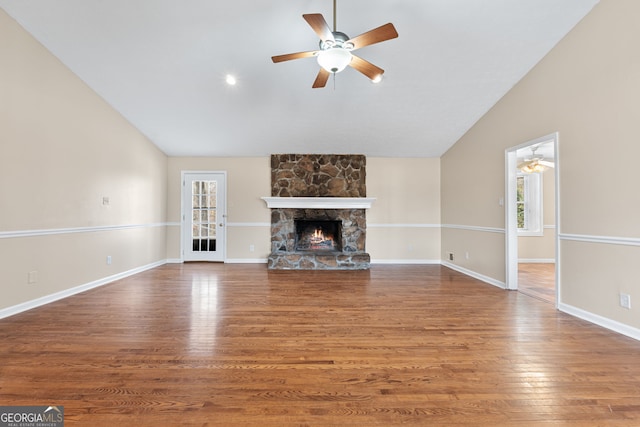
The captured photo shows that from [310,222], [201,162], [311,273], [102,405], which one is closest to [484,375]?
[102,405]

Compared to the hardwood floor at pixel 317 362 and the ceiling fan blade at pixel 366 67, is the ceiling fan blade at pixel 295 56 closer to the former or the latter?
the ceiling fan blade at pixel 366 67

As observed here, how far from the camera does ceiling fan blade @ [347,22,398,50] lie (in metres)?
2.32

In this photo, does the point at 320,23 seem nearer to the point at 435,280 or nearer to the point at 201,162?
the point at 435,280

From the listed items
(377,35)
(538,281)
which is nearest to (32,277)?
(377,35)

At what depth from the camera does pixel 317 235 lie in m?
6.48

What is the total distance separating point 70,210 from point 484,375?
4852 millimetres

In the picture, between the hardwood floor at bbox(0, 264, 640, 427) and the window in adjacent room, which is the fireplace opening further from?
the window in adjacent room

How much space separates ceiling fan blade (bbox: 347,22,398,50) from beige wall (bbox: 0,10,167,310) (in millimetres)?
3583

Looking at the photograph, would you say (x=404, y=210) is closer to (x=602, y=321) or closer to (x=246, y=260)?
(x=246, y=260)
